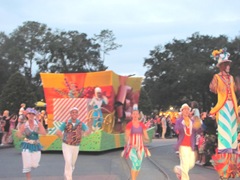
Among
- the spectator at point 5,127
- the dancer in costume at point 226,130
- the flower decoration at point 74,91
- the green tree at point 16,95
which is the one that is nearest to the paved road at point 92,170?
the dancer in costume at point 226,130

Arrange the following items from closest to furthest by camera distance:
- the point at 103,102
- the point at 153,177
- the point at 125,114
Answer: the point at 153,177
the point at 103,102
the point at 125,114

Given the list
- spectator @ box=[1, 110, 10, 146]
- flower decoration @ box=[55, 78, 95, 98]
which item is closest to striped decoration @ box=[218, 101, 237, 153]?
flower decoration @ box=[55, 78, 95, 98]

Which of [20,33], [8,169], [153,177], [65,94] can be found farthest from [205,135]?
[20,33]

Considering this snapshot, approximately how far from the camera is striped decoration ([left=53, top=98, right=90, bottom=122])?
17.1 meters

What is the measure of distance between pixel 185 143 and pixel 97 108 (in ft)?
30.3

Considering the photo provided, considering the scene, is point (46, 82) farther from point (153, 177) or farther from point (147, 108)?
point (147, 108)

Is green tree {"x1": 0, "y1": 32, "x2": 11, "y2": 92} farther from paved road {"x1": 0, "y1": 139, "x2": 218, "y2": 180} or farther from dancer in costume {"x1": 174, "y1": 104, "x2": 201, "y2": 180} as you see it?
dancer in costume {"x1": 174, "y1": 104, "x2": 201, "y2": 180}

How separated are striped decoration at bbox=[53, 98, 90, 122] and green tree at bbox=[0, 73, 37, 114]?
57.6ft

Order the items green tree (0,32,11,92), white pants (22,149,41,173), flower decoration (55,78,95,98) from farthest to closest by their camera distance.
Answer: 1. green tree (0,32,11,92)
2. flower decoration (55,78,95,98)
3. white pants (22,149,41,173)

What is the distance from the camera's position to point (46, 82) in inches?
736

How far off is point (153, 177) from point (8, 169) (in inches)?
171

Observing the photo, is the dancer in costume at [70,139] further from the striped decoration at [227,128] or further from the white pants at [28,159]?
the striped decoration at [227,128]

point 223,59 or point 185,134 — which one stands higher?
point 223,59

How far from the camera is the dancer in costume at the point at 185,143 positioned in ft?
26.7
